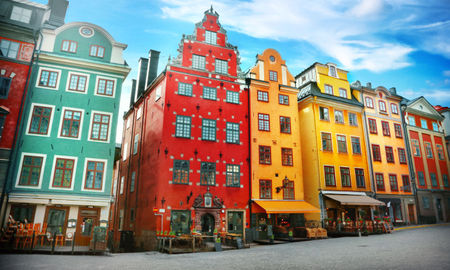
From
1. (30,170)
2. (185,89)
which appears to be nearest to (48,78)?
(30,170)

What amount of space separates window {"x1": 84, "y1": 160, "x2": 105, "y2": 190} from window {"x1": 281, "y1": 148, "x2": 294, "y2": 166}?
1563cm

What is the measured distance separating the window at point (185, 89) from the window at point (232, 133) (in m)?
4.33

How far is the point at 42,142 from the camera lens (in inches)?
803

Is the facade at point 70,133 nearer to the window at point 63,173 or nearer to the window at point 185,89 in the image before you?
the window at point 63,173

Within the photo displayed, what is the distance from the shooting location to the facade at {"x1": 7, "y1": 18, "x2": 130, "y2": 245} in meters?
19.6

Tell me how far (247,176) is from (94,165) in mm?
12140

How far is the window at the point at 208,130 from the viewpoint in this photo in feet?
81.9

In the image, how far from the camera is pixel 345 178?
30.2 m

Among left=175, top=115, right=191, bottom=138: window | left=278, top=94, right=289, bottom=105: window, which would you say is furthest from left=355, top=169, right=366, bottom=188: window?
left=175, top=115, right=191, bottom=138: window

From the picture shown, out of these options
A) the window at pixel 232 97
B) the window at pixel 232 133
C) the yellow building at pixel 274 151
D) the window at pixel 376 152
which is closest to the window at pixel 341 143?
the window at pixel 376 152

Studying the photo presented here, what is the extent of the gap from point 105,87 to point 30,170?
25.2 ft

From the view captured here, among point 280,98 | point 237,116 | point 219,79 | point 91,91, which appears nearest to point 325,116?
point 280,98

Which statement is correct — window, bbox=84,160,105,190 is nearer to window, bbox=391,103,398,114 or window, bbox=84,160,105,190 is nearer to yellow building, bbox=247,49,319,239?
yellow building, bbox=247,49,319,239

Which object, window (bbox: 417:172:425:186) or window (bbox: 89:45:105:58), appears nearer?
window (bbox: 89:45:105:58)
